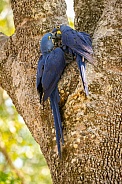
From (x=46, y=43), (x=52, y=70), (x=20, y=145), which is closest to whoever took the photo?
(x=52, y=70)

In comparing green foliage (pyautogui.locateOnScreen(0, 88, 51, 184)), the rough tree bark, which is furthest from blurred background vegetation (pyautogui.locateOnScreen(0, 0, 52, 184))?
the rough tree bark

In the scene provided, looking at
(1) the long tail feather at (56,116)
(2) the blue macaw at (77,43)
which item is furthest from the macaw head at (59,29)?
(1) the long tail feather at (56,116)

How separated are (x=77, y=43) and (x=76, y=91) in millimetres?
410

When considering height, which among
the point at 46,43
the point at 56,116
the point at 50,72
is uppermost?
the point at 46,43

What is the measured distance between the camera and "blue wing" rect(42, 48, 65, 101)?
2.19m

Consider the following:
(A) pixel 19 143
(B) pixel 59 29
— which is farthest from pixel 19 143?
(B) pixel 59 29

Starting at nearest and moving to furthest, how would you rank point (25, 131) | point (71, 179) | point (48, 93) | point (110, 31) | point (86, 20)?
1. point (71, 179)
2. point (48, 93)
3. point (110, 31)
4. point (86, 20)
5. point (25, 131)

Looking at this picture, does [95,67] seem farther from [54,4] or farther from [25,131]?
[25,131]

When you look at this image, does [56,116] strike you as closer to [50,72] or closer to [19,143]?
[50,72]

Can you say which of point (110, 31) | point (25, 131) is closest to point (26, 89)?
point (110, 31)

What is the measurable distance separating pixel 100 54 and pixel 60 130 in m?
0.50

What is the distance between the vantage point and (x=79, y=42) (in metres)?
2.34

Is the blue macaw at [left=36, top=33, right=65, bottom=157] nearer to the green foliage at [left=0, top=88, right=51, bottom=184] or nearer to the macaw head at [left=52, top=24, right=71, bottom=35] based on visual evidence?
the macaw head at [left=52, top=24, right=71, bottom=35]

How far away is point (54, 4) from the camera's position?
8.58 ft
